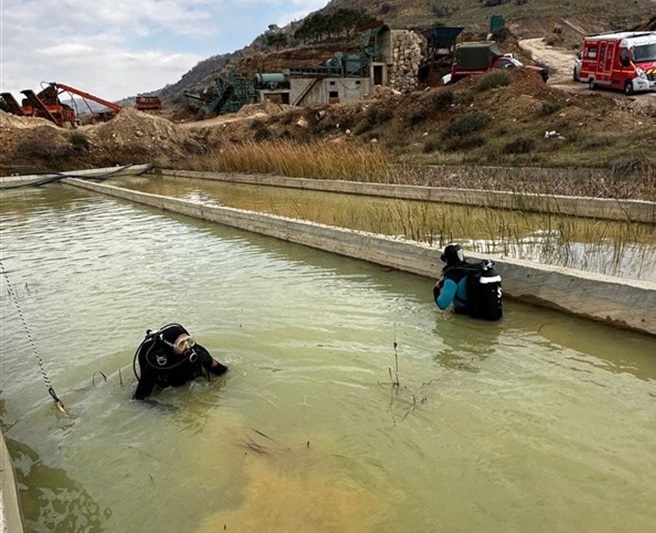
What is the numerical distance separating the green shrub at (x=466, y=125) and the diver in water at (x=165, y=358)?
16.5 m

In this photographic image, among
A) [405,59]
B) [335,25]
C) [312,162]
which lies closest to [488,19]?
[335,25]

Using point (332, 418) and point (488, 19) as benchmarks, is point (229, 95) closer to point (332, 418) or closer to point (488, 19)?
point (488, 19)

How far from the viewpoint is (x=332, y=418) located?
13.2ft

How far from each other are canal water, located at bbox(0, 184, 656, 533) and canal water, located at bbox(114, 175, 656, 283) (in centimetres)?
148

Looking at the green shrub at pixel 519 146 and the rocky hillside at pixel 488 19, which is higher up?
the rocky hillside at pixel 488 19

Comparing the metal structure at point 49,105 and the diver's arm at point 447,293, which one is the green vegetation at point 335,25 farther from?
the diver's arm at point 447,293

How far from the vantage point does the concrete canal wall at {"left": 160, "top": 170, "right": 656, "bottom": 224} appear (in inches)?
335

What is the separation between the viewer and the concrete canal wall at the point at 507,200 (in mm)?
8500

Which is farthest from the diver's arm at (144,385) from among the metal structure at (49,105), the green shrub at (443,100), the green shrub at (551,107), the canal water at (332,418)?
the metal structure at (49,105)

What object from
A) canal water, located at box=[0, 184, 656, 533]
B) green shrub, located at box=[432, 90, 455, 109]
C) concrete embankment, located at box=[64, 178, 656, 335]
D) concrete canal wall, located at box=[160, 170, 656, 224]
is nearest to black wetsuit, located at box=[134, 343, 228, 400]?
canal water, located at box=[0, 184, 656, 533]

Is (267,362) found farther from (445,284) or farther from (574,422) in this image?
(574,422)

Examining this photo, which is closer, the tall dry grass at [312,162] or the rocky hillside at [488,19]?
the tall dry grass at [312,162]

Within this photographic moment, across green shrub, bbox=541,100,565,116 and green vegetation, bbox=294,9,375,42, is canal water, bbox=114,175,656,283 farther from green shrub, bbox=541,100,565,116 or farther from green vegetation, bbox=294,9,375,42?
green vegetation, bbox=294,9,375,42

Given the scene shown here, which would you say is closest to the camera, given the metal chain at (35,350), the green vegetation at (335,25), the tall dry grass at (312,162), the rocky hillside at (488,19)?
the metal chain at (35,350)
